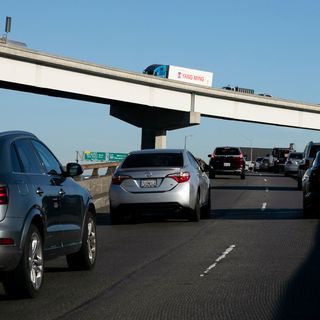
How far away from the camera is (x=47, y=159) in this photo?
9.83m

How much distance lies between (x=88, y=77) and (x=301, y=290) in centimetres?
4631

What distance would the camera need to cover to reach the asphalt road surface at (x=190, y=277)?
25.9ft

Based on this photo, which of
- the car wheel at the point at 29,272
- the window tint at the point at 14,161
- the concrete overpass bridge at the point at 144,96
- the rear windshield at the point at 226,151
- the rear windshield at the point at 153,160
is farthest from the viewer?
the concrete overpass bridge at the point at 144,96

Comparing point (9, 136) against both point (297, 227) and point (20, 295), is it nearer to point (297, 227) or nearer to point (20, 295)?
point (20, 295)

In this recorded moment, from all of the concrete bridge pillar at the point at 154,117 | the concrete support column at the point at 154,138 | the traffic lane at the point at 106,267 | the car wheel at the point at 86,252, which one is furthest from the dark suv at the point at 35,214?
the concrete support column at the point at 154,138

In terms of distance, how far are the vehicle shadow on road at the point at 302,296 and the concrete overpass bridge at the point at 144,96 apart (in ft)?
121

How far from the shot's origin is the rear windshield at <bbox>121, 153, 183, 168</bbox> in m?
18.4

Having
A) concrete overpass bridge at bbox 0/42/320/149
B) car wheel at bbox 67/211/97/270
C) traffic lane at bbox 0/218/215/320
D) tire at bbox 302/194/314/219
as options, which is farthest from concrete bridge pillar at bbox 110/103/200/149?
car wheel at bbox 67/211/97/270

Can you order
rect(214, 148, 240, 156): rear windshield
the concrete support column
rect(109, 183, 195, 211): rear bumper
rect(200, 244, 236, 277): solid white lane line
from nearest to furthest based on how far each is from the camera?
rect(200, 244, 236, 277): solid white lane line
rect(109, 183, 195, 211): rear bumper
rect(214, 148, 240, 156): rear windshield
the concrete support column

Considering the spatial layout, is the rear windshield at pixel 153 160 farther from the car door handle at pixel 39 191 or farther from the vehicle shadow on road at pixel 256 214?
the car door handle at pixel 39 191

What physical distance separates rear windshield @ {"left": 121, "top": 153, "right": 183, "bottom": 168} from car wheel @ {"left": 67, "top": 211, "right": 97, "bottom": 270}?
7.43m

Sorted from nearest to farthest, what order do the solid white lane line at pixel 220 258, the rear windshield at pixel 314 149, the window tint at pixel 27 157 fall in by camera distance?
the window tint at pixel 27 157 → the solid white lane line at pixel 220 258 → the rear windshield at pixel 314 149

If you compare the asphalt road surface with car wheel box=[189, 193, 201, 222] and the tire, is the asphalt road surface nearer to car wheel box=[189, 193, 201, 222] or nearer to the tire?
car wheel box=[189, 193, 201, 222]

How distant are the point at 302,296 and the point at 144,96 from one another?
5299 cm
